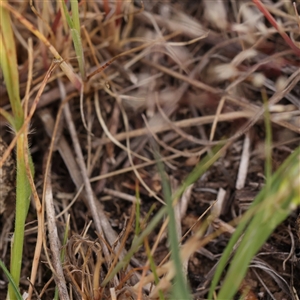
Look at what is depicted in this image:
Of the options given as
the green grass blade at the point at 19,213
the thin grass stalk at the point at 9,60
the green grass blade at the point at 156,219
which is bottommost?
the green grass blade at the point at 19,213

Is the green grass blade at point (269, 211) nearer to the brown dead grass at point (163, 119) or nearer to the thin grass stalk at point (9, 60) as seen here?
the brown dead grass at point (163, 119)

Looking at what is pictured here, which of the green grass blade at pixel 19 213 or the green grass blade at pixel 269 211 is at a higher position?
the green grass blade at pixel 269 211

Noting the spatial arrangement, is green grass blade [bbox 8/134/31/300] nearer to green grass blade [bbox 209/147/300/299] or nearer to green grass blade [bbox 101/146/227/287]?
green grass blade [bbox 101/146/227/287]

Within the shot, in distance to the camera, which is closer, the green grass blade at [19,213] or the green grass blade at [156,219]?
the green grass blade at [156,219]

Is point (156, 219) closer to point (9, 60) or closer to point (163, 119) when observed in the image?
point (9, 60)

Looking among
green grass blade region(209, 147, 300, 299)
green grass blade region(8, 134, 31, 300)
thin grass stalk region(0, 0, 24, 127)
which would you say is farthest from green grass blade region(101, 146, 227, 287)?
thin grass stalk region(0, 0, 24, 127)

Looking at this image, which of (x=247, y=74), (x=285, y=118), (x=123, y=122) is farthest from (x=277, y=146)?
(x=123, y=122)

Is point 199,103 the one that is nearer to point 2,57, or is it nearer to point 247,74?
point 247,74

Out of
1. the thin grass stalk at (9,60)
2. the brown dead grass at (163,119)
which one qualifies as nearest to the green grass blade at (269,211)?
the brown dead grass at (163,119)

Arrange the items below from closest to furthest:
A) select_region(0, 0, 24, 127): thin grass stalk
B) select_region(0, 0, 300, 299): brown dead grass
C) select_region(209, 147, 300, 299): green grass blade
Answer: select_region(209, 147, 300, 299): green grass blade, select_region(0, 0, 24, 127): thin grass stalk, select_region(0, 0, 300, 299): brown dead grass

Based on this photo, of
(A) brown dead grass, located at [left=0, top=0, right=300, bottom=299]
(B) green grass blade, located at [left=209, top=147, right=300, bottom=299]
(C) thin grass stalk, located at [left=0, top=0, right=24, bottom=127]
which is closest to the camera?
(B) green grass blade, located at [left=209, top=147, right=300, bottom=299]
